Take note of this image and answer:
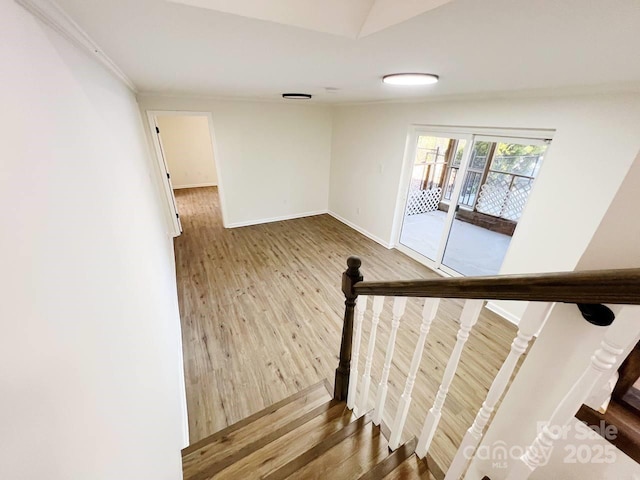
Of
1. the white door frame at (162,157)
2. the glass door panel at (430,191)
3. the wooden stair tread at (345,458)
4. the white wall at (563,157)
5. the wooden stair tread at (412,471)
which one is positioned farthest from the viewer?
the glass door panel at (430,191)

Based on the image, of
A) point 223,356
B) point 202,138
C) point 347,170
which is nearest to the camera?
point 223,356

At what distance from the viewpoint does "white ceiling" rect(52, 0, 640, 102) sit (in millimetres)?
786

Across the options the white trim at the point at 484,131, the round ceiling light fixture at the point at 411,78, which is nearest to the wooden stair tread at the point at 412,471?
the round ceiling light fixture at the point at 411,78

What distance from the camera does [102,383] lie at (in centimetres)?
64

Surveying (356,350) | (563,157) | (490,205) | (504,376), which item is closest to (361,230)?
(490,205)

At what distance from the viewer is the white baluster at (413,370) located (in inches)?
35.4

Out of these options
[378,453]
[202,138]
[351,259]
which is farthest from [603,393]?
[202,138]

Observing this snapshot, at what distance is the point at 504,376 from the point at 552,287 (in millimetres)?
351

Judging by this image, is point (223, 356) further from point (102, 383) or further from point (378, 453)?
point (102, 383)

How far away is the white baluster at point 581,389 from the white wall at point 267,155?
476 cm

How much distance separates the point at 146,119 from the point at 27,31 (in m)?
3.75

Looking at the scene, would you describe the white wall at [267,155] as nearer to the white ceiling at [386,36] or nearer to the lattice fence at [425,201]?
the lattice fence at [425,201]

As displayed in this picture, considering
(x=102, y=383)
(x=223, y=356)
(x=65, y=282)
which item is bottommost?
(x=223, y=356)

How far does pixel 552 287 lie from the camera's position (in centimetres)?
51
